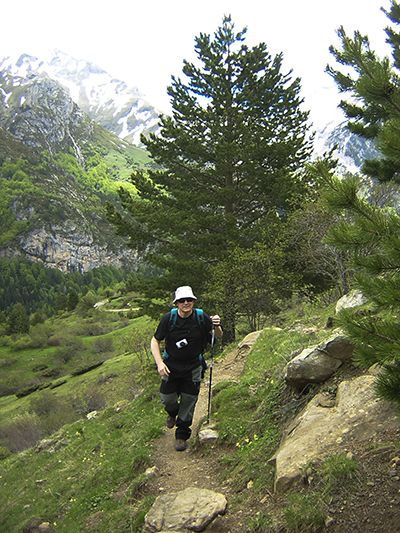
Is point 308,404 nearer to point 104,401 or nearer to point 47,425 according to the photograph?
point 104,401

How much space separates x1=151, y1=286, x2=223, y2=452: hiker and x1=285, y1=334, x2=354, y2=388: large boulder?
54.8 inches

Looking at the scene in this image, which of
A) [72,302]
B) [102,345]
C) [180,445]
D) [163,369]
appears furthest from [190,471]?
[72,302]

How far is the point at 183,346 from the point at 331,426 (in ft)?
7.62

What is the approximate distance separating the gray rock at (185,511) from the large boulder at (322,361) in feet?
6.99

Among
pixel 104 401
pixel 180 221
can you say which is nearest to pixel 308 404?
pixel 180 221

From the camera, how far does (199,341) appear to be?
5605mm

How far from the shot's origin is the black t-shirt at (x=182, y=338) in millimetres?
5508

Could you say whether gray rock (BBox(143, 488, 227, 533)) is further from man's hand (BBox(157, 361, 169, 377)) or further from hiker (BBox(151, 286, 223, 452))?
man's hand (BBox(157, 361, 169, 377))

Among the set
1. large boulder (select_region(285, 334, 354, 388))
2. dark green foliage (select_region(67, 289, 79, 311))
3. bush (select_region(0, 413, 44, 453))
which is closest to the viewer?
large boulder (select_region(285, 334, 354, 388))

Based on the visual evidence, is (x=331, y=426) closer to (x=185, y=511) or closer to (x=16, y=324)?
(x=185, y=511)

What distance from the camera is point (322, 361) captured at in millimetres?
5523

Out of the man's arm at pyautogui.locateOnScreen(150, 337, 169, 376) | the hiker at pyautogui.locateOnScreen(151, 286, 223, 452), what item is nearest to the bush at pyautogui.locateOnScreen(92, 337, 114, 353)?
the hiker at pyautogui.locateOnScreen(151, 286, 223, 452)

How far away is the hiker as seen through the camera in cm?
549

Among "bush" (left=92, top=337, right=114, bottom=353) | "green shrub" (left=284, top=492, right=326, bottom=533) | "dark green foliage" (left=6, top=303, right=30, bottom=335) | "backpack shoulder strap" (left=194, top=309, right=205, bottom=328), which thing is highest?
"backpack shoulder strap" (left=194, top=309, right=205, bottom=328)
